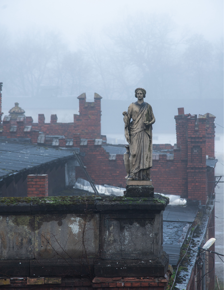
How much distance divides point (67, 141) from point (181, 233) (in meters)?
6.64

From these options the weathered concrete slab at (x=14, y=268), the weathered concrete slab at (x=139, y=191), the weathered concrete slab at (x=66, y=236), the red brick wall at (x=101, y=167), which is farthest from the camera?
the red brick wall at (x=101, y=167)

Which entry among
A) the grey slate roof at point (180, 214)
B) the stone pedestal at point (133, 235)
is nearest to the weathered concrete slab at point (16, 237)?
the stone pedestal at point (133, 235)

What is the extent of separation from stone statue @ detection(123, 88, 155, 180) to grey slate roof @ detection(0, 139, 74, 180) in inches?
131

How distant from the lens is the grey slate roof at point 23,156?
8492mm

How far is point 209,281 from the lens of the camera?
14.0 m

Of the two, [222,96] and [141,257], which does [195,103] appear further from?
[141,257]

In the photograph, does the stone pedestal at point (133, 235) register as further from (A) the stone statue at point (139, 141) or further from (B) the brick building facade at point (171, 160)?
(B) the brick building facade at point (171, 160)

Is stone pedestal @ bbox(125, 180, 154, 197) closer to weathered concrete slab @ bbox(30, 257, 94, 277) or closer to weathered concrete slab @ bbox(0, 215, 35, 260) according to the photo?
weathered concrete slab @ bbox(30, 257, 94, 277)

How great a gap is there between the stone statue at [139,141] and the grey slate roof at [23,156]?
332 cm

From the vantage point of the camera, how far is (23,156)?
10719mm

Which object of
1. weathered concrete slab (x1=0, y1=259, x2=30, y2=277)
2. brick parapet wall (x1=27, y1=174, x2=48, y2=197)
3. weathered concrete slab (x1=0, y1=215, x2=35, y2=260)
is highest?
brick parapet wall (x1=27, y1=174, x2=48, y2=197)

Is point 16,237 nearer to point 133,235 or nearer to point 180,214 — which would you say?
point 133,235

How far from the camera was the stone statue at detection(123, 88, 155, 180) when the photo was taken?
5.36m

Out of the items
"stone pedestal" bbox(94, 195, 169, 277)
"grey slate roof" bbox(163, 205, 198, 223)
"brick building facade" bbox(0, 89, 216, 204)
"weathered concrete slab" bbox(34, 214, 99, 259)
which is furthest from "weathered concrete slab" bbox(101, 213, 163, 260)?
"brick building facade" bbox(0, 89, 216, 204)
